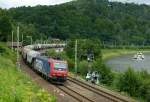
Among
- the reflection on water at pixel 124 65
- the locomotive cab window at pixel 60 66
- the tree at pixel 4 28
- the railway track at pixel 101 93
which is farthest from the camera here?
the reflection on water at pixel 124 65

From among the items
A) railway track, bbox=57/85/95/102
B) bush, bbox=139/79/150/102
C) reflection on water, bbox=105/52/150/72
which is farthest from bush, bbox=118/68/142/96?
reflection on water, bbox=105/52/150/72

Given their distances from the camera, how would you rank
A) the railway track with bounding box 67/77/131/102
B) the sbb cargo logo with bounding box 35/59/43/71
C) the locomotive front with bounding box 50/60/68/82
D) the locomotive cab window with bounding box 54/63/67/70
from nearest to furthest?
the railway track with bounding box 67/77/131/102 → the locomotive front with bounding box 50/60/68/82 → the locomotive cab window with bounding box 54/63/67/70 → the sbb cargo logo with bounding box 35/59/43/71

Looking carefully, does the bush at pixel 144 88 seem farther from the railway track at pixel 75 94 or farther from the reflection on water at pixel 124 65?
the reflection on water at pixel 124 65

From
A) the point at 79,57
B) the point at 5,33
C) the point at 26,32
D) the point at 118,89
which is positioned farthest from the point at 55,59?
the point at 26,32

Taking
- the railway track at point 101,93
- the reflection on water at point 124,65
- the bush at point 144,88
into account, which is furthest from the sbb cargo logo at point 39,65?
the reflection on water at point 124,65

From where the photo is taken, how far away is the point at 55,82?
5006 centimetres

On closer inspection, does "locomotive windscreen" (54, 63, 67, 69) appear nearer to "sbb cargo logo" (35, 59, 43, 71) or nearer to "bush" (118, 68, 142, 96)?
"sbb cargo logo" (35, 59, 43, 71)

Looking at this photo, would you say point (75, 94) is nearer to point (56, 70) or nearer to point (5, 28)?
point (56, 70)

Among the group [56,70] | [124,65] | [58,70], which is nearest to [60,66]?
[58,70]

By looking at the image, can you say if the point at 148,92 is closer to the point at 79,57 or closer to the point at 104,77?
the point at 104,77

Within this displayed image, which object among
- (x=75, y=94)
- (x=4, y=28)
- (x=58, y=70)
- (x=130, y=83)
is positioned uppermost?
(x=4, y=28)

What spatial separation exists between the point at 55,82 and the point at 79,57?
164 ft

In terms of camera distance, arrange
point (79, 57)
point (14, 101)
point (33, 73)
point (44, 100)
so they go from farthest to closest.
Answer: point (79, 57), point (33, 73), point (44, 100), point (14, 101)

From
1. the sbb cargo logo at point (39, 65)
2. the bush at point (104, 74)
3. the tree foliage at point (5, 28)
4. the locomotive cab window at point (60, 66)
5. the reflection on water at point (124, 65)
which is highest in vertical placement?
the tree foliage at point (5, 28)
